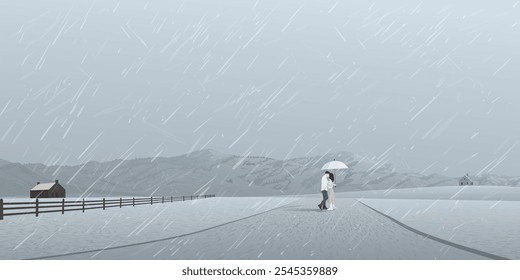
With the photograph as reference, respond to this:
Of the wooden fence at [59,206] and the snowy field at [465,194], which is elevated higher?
the snowy field at [465,194]

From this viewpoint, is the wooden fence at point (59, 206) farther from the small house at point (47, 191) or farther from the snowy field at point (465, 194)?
the small house at point (47, 191)

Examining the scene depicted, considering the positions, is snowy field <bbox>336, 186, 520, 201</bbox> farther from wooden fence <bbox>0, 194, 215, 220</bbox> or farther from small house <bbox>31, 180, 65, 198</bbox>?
small house <bbox>31, 180, 65, 198</bbox>

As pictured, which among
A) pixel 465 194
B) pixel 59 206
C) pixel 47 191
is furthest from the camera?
pixel 47 191

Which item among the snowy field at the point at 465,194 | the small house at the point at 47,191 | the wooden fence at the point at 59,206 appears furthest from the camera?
the small house at the point at 47,191

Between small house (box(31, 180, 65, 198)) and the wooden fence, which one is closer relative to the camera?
the wooden fence

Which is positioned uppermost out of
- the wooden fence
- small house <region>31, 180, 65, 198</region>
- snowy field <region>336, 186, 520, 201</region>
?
small house <region>31, 180, 65, 198</region>

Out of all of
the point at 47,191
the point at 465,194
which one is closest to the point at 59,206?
the point at 465,194

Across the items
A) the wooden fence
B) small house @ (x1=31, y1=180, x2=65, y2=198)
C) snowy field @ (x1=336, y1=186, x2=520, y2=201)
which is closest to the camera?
the wooden fence

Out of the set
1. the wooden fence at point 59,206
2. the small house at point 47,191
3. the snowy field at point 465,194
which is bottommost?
the wooden fence at point 59,206

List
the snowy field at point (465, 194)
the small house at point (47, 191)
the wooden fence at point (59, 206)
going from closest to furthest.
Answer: the wooden fence at point (59, 206) → the snowy field at point (465, 194) → the small house at point (47, 191)

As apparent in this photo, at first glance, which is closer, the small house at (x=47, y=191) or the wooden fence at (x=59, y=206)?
the wooden fence at (x=59, y=206)

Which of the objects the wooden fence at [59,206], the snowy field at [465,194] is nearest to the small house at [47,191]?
the wooden fence at [59,206]

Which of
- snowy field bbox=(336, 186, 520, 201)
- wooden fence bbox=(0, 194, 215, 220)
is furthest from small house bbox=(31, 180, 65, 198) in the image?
snowy field bbox=(336, 186, 520, 201)

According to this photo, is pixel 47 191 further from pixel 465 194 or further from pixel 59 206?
pixel 59 206
